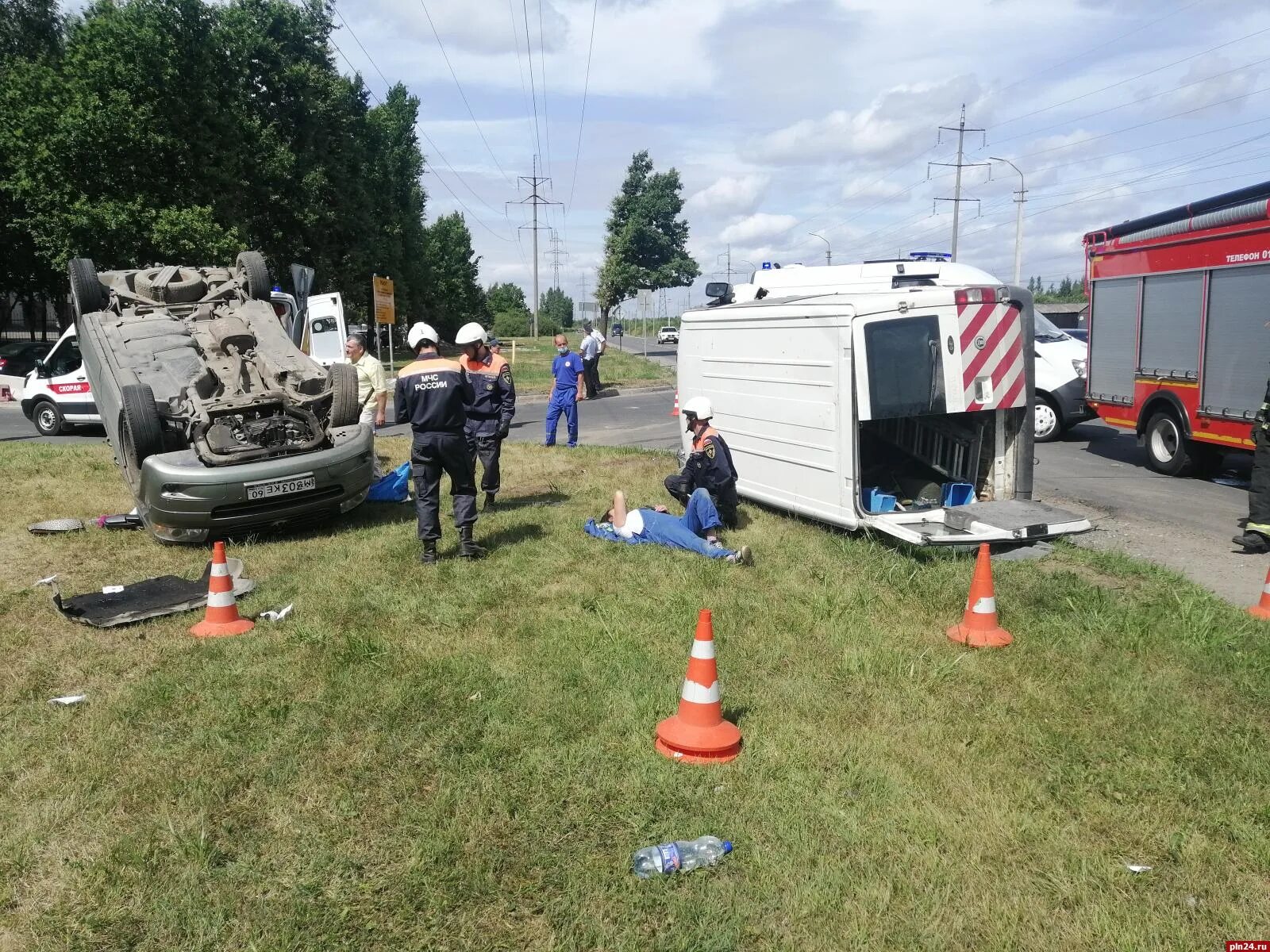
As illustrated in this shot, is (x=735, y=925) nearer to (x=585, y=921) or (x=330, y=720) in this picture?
(x=585, y=921)

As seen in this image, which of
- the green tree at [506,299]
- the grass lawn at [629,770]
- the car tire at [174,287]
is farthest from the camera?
the green tree at [506,299]

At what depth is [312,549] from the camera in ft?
→ 26.2

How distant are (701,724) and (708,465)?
3.98 meters

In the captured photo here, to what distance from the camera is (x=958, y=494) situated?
26.9 feet

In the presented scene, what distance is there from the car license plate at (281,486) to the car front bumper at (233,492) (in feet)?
0.09

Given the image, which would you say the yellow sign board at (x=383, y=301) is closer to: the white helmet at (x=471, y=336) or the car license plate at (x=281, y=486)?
the white helmet at (x=471, y=336)

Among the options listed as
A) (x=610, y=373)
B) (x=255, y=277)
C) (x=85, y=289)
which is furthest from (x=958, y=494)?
(x=610, y=373)

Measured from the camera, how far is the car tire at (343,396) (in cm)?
878

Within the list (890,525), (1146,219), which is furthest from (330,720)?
(1146,219)

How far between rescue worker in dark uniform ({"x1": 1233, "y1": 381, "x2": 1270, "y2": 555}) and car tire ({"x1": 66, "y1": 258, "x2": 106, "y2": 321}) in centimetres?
1114

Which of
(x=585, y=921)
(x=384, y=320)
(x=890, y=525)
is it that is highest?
(x=384, y=320)

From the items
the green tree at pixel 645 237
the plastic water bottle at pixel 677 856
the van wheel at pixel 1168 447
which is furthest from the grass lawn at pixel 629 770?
the green tree at pixel 645 237

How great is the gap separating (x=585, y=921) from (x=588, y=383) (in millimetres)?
23229

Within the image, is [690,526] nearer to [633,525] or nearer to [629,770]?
[633,525]
